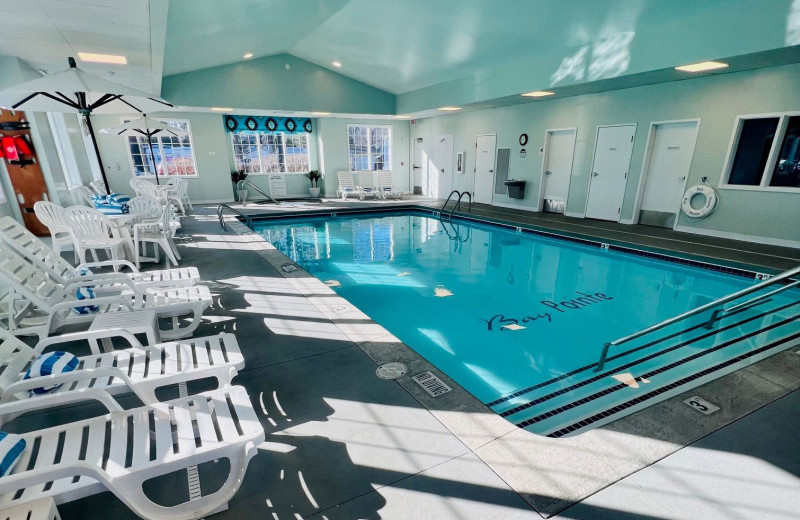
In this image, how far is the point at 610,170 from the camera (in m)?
7.54

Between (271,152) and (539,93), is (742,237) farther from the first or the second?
(271,152)

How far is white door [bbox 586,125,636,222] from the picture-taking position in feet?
23.8

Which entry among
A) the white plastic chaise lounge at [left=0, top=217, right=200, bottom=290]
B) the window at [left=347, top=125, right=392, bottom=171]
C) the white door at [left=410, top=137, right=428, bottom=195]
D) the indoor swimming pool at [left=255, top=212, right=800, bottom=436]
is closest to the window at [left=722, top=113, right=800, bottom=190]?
the indoor swimming pool at [left=255, top=212, right=800, bottom=436]

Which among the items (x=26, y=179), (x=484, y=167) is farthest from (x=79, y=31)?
(x=484, y=167)

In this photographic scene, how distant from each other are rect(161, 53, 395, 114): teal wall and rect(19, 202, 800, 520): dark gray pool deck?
914 centimetres

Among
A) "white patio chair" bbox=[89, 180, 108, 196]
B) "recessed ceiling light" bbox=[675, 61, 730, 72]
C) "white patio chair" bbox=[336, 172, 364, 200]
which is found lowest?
"white patio chair" bbox=[336, 172, 364, 200]

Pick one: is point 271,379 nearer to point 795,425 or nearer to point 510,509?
point 510,509

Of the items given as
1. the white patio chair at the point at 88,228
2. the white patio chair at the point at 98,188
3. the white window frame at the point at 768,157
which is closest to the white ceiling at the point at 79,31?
the white patio chair at the point at 88,228

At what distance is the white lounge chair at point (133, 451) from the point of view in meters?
1.15

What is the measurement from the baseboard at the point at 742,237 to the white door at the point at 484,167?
4.78 metres

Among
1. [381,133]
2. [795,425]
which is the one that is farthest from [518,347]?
[381,133]

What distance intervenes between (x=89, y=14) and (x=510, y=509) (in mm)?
5005

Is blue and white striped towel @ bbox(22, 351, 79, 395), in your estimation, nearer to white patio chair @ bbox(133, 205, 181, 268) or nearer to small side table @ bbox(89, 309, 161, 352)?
small side table @ bbox(89, 309, 161, 352)

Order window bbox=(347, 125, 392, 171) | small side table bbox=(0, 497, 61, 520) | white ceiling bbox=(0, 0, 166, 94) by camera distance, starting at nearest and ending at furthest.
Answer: small side table bbox=(0, 497, 61, 520)
white ceiling bbox=(0, 0, 166, 94)
window bbox=(347, 125, 392, 171)
